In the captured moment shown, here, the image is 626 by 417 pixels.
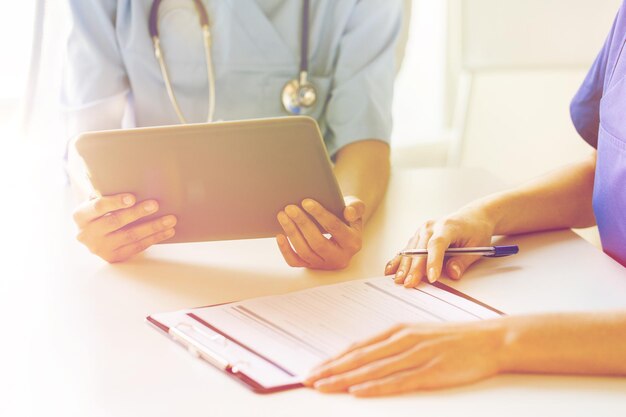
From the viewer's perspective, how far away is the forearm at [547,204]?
950 millimetres

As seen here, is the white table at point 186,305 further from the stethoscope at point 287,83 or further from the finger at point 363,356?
the stethoscope at point 287,83

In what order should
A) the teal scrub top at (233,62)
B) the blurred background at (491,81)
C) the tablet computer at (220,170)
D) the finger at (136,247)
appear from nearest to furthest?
the tablet computer at (220,170)
the finger at (136,247)
the teal scrub top at (233,62)
the blurred background at (491,81)

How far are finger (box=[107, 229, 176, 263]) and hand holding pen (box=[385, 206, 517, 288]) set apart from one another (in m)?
0.28

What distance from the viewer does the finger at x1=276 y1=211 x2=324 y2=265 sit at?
33.4 inches

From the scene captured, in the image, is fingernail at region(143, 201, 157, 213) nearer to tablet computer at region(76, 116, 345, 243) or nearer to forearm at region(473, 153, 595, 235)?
tablet computer at region(76, 116, 345, 243)

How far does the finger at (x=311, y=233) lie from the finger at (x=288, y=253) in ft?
0.08

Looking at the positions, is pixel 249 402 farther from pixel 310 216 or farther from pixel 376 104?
pixel 376 104

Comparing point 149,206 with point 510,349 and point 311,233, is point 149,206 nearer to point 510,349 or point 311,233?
point 311,233

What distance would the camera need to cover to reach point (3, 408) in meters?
0.58

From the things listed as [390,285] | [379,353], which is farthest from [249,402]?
[390,285]

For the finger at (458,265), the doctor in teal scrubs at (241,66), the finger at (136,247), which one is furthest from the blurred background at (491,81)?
the finger at (458,265)

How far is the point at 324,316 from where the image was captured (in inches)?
27.9

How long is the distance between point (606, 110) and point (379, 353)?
511 mm

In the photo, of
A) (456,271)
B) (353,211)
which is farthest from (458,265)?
(353,211)
